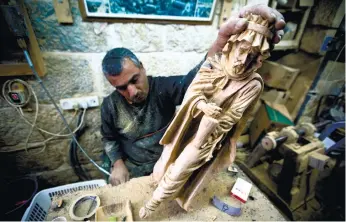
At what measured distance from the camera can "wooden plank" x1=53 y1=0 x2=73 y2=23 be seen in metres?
1.22

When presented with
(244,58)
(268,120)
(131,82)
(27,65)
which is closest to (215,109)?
(244,58)

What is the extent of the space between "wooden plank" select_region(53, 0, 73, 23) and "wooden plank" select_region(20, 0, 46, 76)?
186 mm

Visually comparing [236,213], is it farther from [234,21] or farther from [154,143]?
[234,21]

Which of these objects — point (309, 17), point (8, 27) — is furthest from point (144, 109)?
point (309, 17)

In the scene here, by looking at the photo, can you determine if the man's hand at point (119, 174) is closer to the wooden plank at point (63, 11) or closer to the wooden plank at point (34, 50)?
the wooden plank at point (34, 50)

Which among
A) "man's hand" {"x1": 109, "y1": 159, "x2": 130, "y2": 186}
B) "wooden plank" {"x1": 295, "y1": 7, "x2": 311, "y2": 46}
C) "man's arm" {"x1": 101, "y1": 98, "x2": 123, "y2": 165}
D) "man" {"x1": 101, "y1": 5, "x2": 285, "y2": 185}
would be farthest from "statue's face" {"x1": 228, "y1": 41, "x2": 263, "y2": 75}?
"wooden plank" {"x1": 295, "y1": 7, "x2": 311, "y2": 46}

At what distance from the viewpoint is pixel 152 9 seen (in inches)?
55.3

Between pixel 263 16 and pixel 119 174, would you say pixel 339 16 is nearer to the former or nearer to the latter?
pixel 263 16

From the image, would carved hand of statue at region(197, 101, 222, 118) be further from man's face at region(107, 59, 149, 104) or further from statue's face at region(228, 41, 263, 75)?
man's face at region(107, 59, 149, 104)

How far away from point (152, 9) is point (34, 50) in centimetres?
95

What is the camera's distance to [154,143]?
58.4 inches

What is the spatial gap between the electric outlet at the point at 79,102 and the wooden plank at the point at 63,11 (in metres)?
0.65

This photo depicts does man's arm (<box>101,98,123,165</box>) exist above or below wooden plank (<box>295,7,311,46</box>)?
below

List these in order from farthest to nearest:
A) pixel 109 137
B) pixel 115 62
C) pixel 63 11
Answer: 1. pixel 109 137
2. pixel 63 11
3. pixel 115 62
